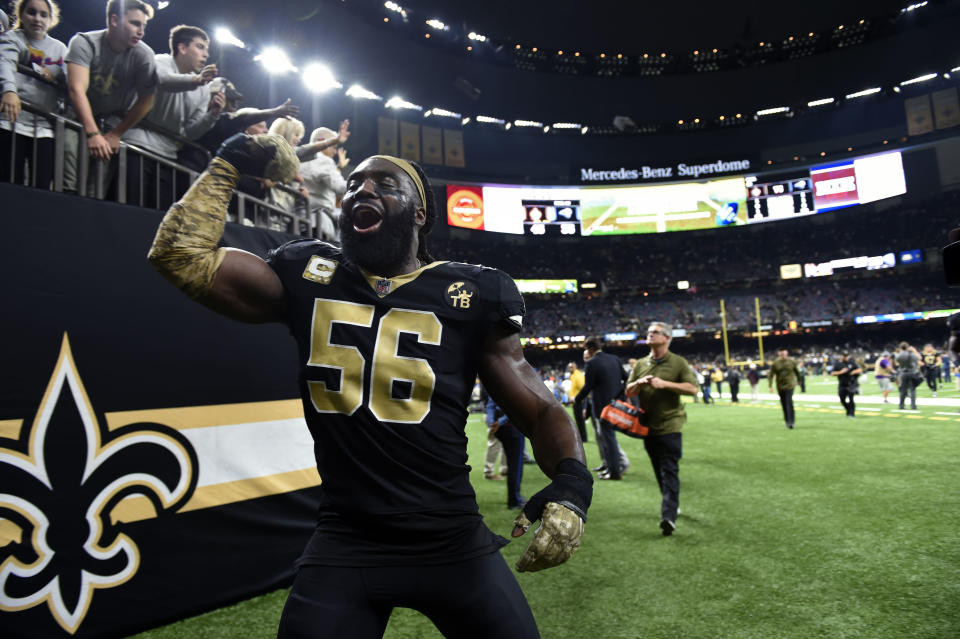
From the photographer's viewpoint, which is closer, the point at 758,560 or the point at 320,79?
the point at 758,560

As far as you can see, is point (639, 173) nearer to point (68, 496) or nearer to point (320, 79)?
point (320, 79)

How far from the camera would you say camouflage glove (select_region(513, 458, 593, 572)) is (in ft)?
4.51

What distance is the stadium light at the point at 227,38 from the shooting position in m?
22.1

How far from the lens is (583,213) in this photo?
1766 inches

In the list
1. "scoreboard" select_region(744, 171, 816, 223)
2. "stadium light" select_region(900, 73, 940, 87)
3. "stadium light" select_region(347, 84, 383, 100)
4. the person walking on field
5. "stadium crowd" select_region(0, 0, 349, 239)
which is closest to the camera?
"stadium crowd" select_region(0, 0, 349, 239)

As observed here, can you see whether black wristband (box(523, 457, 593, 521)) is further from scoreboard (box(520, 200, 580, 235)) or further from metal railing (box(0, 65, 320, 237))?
scoreboard (box(520, 200, 580, 235))

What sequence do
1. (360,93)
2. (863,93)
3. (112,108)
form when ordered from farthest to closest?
1. (863,93)
2. (360,93)
3. (112,108)

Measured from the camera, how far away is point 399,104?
37062 millimetres

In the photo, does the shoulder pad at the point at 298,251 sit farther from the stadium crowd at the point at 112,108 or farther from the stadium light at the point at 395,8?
the stadium light at the point at 395,8

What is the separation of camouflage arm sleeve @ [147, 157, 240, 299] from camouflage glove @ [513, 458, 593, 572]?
1.22 meters

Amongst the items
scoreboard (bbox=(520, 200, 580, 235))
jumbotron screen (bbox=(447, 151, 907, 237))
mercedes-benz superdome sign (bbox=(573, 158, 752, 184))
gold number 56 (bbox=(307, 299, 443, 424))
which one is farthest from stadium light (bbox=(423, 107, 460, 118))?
gold number 56 (bbox=(307, 299, 443, 424))

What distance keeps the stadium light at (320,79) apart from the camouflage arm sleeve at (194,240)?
27.9 metres

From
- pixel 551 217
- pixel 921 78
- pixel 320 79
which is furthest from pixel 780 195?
pixel 320 79

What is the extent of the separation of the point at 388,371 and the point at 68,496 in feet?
9.55
